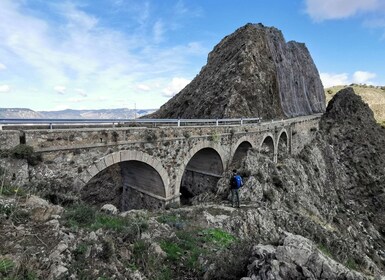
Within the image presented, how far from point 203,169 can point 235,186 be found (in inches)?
279

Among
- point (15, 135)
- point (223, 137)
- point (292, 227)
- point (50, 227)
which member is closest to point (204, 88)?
point (223, 137)

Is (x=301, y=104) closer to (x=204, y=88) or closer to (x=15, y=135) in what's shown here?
(x=204, y=88)

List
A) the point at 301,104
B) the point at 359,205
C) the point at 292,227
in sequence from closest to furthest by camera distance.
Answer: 1. the point at 292,227
2. the point at 359,205
3. the point at 301,104

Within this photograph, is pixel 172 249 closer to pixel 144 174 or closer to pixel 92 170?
pixel 92 170

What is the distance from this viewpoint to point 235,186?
42.0 ft

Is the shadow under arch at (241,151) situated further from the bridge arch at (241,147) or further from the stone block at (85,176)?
the stone block at (85,176)

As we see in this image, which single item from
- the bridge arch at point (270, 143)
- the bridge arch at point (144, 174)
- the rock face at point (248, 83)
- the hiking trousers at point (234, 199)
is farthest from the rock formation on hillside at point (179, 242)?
the rock face at point (248, 83)

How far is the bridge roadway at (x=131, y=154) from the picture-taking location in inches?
335

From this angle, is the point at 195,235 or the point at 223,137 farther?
the point at 223,137

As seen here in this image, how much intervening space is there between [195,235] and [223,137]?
10.8m

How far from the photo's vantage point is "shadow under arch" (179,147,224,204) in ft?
60.1

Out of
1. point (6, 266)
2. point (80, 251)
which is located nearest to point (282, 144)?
point (80, 251)

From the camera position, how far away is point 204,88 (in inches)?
1692

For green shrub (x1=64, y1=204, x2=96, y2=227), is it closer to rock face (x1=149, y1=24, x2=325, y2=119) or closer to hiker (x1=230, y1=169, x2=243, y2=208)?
hiker (x1=230, y1=169, x2=243, y2=208)
